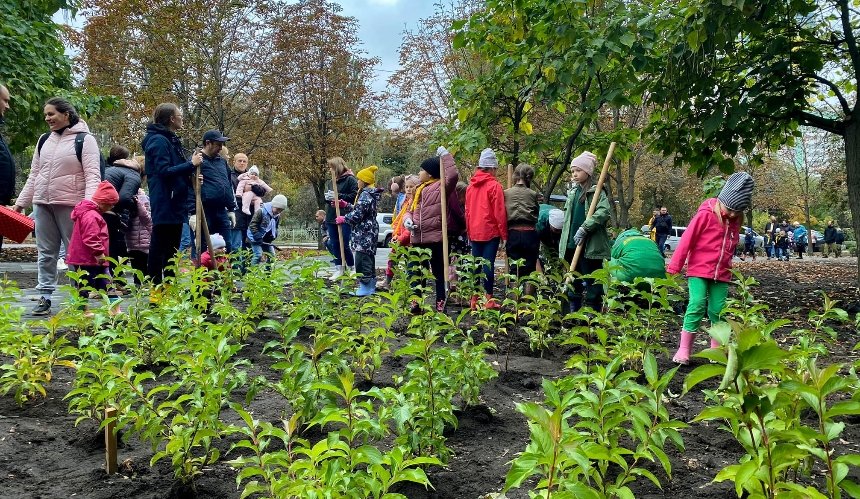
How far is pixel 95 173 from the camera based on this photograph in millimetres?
6332

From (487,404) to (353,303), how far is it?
49.3 inches

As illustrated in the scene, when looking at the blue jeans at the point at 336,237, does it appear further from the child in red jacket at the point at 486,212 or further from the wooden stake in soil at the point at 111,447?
the wooden stake in soil at the point at 111,447

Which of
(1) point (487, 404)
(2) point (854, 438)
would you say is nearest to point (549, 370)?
(1) point (487, 404)

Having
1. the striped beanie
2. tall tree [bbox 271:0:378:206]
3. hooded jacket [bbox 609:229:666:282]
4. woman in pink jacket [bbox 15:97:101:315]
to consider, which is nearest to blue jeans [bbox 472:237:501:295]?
hooded jacket [bbox 609:229:666:282]

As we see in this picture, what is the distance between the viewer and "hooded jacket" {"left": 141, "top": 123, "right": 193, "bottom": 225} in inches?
250

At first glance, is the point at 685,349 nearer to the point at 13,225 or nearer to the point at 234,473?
the point at 234,473

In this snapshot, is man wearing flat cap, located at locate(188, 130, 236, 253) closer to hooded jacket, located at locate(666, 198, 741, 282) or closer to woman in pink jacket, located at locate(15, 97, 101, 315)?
woman in pink jacket, located at locate(15, 97, 101, 315)

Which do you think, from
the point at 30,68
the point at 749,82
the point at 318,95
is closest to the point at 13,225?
the point at 30,68

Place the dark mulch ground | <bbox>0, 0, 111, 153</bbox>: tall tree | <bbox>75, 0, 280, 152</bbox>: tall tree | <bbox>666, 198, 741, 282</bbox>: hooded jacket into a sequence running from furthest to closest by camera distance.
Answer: <bbox>75, 0, 280, 152</bbox>: tall tree → <bbox>0, 0, 111, 153</bbox>: tall tree → <bbox>666, 198, 741, 282</bbox>: hooded jacket → the dark mulch ground

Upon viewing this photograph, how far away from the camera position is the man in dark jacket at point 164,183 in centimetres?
635

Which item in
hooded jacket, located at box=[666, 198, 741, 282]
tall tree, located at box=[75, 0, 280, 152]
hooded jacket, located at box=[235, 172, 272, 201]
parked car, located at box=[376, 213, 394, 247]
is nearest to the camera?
hooded jacket, located at box=[666, 198, 741, 282]

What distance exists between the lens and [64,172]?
6.35 meters

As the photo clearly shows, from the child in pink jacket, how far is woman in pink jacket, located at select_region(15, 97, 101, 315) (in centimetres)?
432

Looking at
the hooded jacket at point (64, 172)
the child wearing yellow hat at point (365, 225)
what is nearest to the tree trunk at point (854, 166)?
the child wearing yellow hat at point (365, 225)
